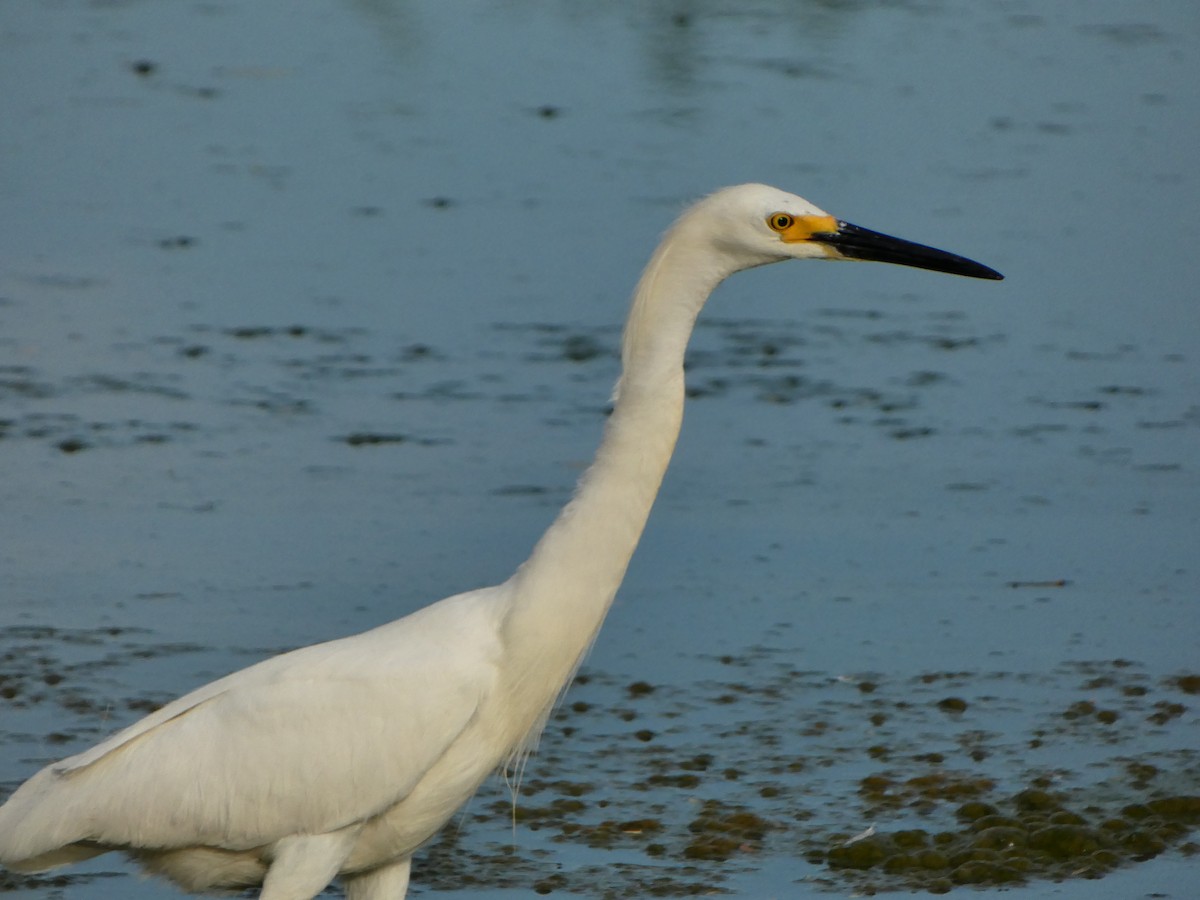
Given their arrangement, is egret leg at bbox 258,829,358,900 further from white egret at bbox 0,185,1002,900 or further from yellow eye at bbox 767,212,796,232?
yellow eye at bbox 767,212,796,232

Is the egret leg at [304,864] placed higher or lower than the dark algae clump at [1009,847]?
higher

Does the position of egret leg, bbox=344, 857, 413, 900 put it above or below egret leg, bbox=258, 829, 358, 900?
below

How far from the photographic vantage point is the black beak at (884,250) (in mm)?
4941

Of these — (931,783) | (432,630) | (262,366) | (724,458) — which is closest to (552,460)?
(724,458)

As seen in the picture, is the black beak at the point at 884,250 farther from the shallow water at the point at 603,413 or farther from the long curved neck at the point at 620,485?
the shallow water at the point at 603,413

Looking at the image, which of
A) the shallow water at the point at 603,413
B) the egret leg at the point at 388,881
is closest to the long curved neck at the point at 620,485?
the egret leg at the point at 388,881

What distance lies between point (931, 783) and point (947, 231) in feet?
17.6

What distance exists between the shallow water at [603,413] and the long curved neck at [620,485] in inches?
35.4

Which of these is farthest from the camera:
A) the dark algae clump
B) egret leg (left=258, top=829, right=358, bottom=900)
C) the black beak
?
the dark algae clump

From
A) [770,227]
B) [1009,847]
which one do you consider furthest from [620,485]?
[1009,847]

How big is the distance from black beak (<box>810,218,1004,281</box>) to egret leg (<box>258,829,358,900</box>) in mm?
1923

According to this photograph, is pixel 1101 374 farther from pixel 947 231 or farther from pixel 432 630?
pixel 432 630

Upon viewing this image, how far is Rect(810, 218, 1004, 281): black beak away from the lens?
4.94 meters

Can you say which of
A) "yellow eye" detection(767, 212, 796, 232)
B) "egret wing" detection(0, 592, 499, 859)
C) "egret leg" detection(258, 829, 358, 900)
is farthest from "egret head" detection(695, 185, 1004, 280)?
"egret leg" detection(258, 829, 358, 900)
